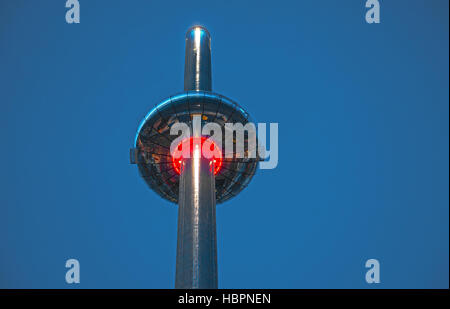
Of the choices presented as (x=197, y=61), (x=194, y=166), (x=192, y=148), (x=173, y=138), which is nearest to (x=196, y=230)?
(x=194, y=166)

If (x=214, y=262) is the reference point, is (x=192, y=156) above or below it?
above

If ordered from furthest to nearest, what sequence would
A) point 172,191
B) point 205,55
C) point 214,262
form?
point 205,55, point 172,191, point 214,262

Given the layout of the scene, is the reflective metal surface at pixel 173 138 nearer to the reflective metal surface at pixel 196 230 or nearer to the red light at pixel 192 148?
the red light at pixel 192 148
